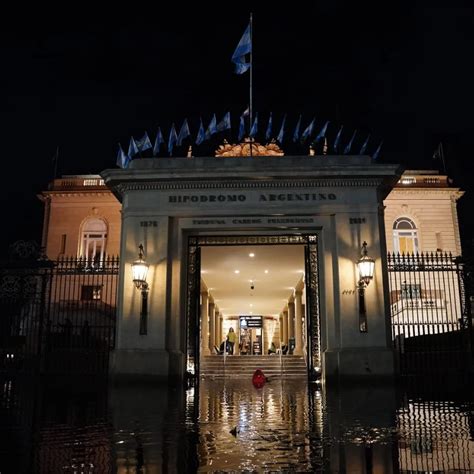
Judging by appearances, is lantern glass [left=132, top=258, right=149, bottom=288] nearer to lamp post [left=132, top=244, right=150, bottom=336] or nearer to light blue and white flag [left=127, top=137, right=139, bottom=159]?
lamp post [left=132, top=244, right=150, bottom=336]

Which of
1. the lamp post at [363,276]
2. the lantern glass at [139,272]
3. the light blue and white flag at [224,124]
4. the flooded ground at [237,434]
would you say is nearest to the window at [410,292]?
the lamp post at [363,276]

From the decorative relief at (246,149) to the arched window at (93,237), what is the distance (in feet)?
28.2

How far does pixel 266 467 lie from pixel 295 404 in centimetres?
550

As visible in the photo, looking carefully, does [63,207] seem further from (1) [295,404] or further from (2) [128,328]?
(1) [295,404]

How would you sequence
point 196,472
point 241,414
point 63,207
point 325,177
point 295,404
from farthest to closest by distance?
point 63,207
point 325,177
point 295,404
point 241,414
point 196,472

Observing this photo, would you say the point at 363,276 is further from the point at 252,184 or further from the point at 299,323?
the point at 299,323

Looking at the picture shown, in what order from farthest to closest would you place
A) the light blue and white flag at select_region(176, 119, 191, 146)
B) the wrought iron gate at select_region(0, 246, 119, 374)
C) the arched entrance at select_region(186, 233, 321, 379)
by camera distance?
1. the light blue and white flag at select_region(176, 119, 191, 146)
2. the wrought iron gate at select_region(0, 246, 119, 374)
3. the arched entrance at select_region(186, 233, 321, 379)

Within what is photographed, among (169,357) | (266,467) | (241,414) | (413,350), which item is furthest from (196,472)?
(413,350)

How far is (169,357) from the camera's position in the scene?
13930 millimetres

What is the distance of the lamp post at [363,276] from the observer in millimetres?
13703

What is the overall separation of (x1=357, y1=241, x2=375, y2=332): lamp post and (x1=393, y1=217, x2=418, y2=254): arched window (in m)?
19.4

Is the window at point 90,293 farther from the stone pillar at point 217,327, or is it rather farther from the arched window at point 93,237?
the stone pillar at point 217,327

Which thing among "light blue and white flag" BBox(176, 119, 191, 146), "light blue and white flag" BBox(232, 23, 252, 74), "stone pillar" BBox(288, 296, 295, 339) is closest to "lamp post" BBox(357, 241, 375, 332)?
"light blue and white flag" BBox(176, 119, 191, 146)

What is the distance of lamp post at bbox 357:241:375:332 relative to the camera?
13.7 metres
